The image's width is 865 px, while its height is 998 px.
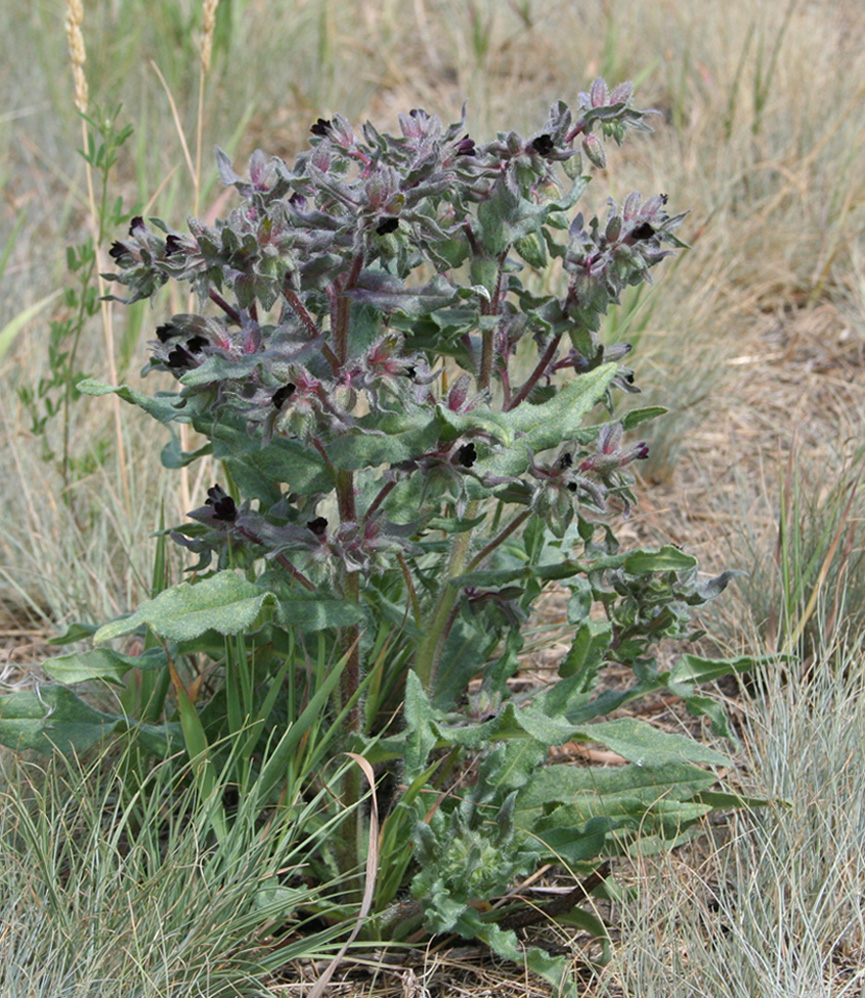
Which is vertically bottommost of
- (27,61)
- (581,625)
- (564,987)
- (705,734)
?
(564,987)

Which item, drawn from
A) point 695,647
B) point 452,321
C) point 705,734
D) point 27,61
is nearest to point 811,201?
point 695,647

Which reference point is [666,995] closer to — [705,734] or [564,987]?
[564,987]

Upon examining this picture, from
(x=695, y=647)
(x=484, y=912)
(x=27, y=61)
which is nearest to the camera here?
(x=484, y=912)

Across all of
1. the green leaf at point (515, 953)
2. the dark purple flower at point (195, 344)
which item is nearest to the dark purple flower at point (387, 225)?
the dark purple flower at point (195, 344)

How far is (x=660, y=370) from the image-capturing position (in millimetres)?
3262

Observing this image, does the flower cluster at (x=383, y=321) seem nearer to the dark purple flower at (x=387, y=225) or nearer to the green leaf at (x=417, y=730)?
the dark purple flower at (x=387, y=225)

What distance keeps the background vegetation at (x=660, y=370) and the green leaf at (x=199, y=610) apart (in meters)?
0.42

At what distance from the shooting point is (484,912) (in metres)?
1.92

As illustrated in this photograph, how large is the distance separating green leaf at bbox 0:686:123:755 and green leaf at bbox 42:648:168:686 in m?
0.06

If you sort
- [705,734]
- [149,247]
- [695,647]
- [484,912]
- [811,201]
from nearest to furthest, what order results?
[149,247] < [484,912] < [705,734] < [695,647] < [811,201]

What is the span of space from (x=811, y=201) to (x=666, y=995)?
3387 millimetres

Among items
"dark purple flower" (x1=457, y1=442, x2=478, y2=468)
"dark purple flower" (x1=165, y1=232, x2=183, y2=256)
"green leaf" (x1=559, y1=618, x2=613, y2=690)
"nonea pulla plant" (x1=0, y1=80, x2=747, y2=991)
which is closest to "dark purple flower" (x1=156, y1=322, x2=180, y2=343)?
"nonea pulla plant" (x1=0, y1=80, x2=747, y2=991)

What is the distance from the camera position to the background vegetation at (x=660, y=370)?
5.71ft

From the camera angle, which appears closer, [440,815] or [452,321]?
[452,321]
